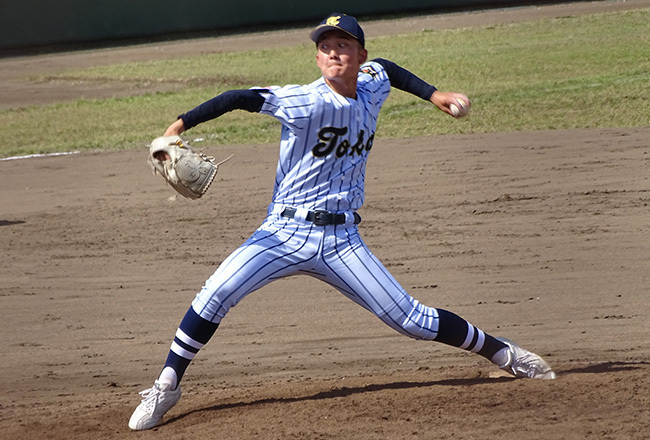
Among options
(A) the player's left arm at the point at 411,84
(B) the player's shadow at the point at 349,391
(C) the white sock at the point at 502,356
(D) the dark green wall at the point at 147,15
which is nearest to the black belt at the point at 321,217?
(A) the player's left arm at the point at 411,84

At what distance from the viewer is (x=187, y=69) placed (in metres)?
19.3

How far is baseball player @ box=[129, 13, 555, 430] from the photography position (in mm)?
3973

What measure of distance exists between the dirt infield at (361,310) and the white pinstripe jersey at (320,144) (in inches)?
23.6

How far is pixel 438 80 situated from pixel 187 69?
6589mm

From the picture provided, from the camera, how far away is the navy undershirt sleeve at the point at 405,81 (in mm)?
4461

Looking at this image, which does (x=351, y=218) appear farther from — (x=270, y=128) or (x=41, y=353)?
(x=270, y=128)

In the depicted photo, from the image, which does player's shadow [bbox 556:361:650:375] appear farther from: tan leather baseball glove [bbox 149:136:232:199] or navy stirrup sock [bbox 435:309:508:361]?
tan leather baseball glove [bbox 149:136:232:199]

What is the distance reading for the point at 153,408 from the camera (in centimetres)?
411

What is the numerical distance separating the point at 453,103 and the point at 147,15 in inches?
947

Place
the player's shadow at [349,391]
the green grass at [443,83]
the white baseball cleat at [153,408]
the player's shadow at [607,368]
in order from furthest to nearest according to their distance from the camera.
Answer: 1. the green grass at [443,83]
2. the player's shadow at [607,368]
3. the player's shadow at [349,391]
4. the white baseball cleat at [153,408]

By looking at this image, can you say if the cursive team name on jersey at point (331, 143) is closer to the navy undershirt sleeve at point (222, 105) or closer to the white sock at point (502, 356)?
the navy undershirt sleeve at point (222, 105)

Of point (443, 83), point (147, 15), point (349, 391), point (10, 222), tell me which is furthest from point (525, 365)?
point (147, 15)

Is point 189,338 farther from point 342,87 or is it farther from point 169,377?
point 342,87

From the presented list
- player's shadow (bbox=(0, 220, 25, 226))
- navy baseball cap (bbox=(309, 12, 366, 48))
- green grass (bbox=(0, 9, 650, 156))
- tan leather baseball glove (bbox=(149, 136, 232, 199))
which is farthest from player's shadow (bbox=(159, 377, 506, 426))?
green grass (bbox=(0, 9, 650, 156))
